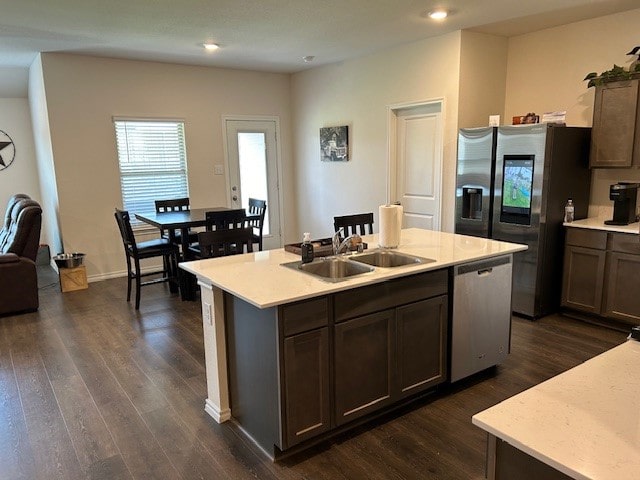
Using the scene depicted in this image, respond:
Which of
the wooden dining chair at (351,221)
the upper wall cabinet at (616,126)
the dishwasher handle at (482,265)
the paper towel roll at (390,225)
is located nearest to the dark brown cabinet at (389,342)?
the dishwasher handle at (482,265)

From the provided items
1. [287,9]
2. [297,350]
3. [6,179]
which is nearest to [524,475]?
[297,350]

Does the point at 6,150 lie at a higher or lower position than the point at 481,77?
lower

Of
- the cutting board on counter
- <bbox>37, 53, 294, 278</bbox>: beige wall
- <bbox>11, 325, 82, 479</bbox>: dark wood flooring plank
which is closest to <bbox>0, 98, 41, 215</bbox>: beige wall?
<bbox>37, 53, 294, 278</bbox>: beige wall

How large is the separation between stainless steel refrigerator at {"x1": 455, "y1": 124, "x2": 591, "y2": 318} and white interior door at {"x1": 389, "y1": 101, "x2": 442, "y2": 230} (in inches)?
23.9

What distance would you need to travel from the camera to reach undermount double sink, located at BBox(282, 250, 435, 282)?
2.71m

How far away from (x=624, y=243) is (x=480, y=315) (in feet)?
5.69

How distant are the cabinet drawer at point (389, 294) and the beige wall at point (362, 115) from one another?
7.98ft

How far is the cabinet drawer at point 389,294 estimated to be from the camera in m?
2.32

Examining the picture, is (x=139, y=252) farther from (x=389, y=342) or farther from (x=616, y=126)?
(x=616, y=126)

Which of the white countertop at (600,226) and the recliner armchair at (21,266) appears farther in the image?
the recliner armchair at (21,266)

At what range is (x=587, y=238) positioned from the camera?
400cm

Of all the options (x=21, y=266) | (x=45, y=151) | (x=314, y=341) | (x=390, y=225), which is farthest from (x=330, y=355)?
(x=45, y=151)

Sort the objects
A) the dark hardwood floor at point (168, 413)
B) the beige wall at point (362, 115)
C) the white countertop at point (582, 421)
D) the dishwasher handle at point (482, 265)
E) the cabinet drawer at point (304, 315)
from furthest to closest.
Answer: the beige wall at point (362, 115) < the dishwasher handle at point (482, 265) < the dark hardwood floor at point (168, 413) < the cabinet drawer at point (304, 315) < the white countertop at point (582, 421)

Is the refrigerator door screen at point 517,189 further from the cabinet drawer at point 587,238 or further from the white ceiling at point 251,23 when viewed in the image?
the white ceiling at point 251,23
